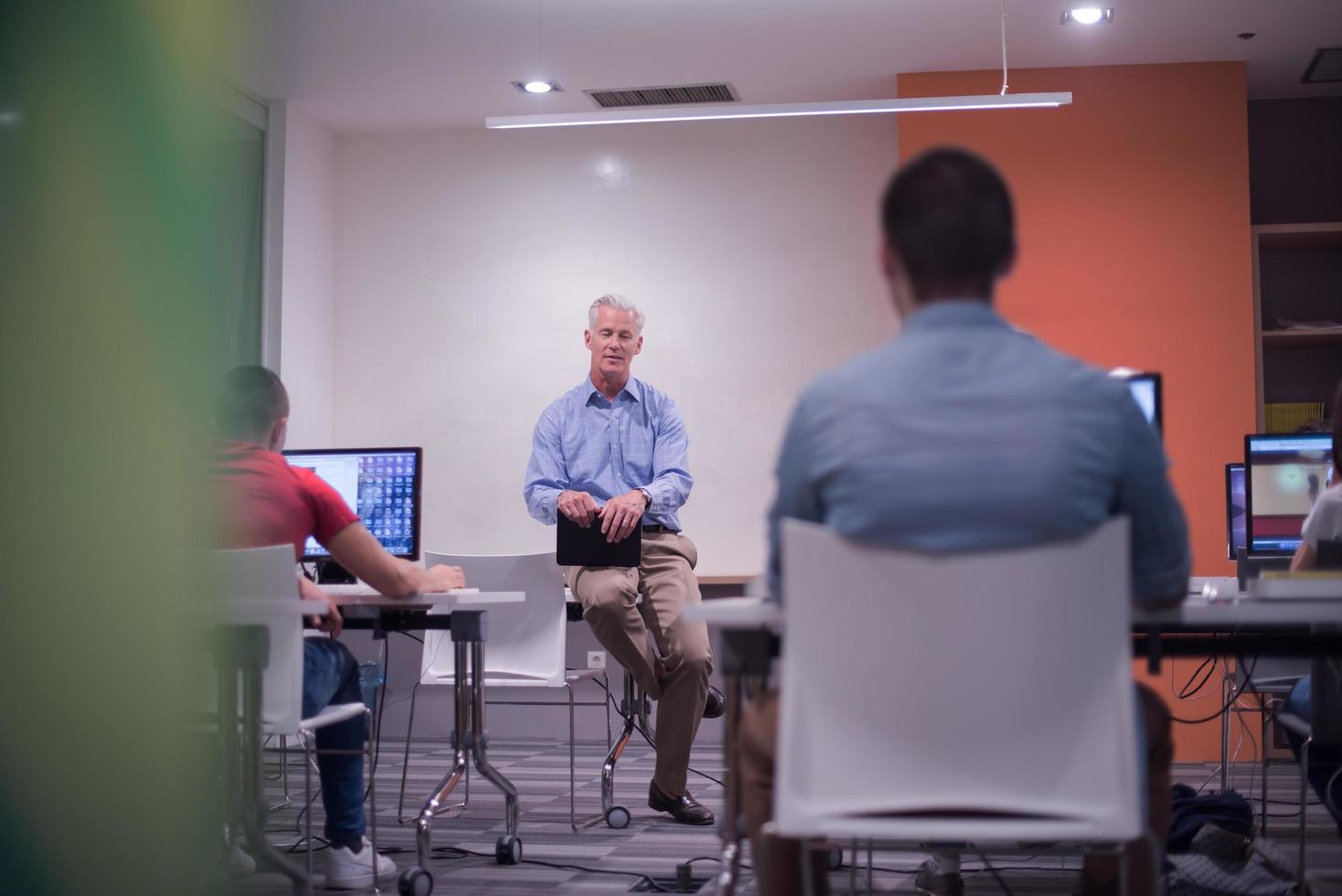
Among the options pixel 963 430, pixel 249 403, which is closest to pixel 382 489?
pixel 249 403

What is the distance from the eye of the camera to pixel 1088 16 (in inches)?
201

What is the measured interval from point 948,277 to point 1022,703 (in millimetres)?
498

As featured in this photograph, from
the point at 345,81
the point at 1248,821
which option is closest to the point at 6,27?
the point at 1248,821

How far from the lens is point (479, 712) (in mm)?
3258

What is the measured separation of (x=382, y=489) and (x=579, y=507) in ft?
1.95

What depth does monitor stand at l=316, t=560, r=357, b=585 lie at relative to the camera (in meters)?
3.85

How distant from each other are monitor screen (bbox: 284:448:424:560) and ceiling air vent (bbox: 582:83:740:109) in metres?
2.66

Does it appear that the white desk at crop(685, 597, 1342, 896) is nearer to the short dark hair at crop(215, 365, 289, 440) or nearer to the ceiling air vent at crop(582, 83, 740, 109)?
the short dark hair at crop(215, 365, 289, 440)

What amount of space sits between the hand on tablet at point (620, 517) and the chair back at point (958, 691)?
2372 millimetres

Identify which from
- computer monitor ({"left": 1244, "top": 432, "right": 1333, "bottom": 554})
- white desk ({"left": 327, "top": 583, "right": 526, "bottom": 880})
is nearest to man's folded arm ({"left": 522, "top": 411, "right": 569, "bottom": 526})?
white desk ({"left": 327, "top": 583, "right": 526, "bottom": 880})

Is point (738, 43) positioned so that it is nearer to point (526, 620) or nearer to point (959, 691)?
point (526, 620)

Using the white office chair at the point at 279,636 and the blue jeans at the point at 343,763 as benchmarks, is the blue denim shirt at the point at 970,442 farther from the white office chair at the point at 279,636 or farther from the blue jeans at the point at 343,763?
the blue jeans at the point at 343,763

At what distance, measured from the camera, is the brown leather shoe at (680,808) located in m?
3.80

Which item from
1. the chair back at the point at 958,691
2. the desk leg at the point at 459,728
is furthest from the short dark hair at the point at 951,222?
the desk leg at the point at 459,728
